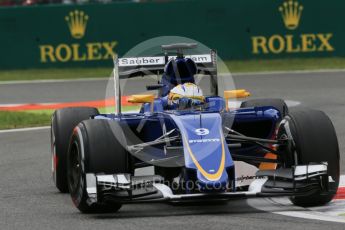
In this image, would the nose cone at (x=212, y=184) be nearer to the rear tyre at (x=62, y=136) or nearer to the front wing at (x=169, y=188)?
the front wing at (x=169, y=188)

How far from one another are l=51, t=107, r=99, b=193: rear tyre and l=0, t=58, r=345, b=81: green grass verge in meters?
14.9

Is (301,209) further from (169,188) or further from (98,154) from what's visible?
(98,154)

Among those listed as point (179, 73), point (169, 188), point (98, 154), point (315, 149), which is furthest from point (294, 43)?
point (169, 188)

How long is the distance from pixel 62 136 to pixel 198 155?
230 centimetres

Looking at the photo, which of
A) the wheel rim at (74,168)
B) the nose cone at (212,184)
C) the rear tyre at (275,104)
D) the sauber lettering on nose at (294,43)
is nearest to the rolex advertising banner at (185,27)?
the sauber lettering on nose at (294,43)

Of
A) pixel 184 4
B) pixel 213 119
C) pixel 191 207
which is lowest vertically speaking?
pixel 191 207

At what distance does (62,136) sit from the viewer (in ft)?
36.4

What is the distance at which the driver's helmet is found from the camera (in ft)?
34.9

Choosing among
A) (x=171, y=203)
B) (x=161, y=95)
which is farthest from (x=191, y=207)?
(x=161, y=95)

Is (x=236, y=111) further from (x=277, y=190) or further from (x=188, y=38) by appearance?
(x=188, y=38)

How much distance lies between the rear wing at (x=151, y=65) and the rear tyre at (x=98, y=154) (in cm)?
214

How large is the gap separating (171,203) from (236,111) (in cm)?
115

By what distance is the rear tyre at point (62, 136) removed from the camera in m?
11.1

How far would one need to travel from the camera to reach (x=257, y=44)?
26516 mm
